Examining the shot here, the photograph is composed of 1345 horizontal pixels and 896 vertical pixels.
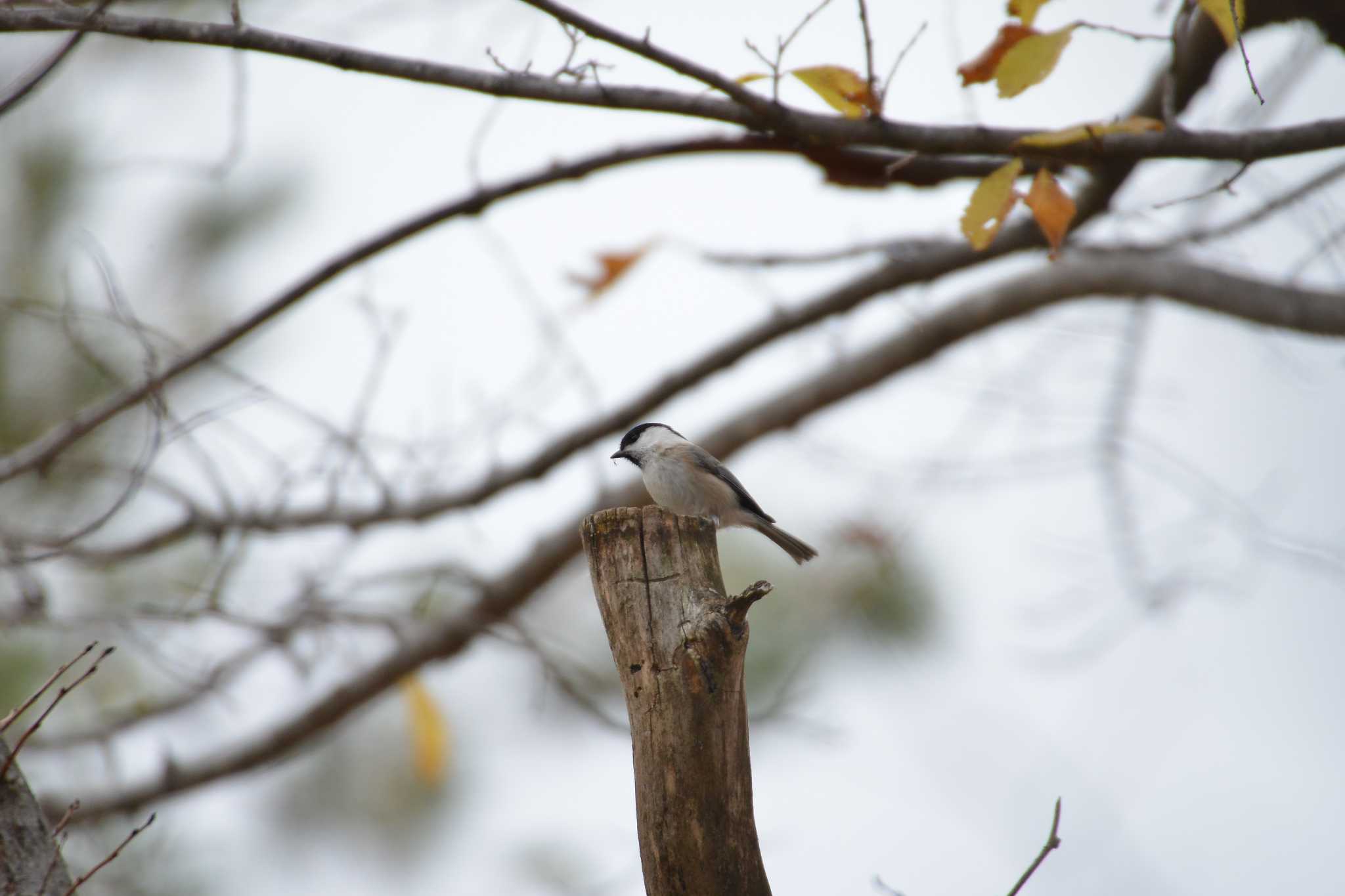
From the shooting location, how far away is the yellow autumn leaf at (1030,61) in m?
2.57

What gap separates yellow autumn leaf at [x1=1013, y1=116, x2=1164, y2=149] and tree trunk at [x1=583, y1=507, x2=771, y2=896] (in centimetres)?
134

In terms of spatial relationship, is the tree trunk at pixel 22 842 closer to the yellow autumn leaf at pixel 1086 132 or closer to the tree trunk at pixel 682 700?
the tree trunk at pixel 682 700

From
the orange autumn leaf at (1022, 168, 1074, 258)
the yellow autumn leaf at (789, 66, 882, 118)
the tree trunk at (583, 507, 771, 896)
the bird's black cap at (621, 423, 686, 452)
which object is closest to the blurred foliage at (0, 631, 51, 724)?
the bird's black cap at (621, 423, 686, 452)

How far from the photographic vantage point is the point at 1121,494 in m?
5.93

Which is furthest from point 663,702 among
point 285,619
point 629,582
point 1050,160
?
point 285,619

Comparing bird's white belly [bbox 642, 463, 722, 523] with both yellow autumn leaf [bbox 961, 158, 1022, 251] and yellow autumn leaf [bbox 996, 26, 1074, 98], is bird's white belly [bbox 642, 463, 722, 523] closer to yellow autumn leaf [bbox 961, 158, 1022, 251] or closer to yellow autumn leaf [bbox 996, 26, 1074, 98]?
yellow autumn leaf [bbox 961, 158, 1022, 251]

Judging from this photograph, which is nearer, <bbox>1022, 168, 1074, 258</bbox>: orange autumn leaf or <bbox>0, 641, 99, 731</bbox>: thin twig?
<bbox>0, 641, 99, 731</bbox>: thin twig

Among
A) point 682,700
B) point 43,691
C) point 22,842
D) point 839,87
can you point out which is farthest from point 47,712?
point 839,87

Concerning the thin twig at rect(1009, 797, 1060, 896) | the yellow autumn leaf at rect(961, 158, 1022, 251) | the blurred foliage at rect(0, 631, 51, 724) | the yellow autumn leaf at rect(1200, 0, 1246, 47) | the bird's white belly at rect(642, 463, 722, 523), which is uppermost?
the blurred foliage at rect(0, 631, 51, 724)

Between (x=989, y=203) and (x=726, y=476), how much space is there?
199 centimetres

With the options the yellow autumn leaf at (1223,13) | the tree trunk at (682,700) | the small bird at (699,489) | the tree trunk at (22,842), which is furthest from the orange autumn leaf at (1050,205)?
the tree trunk at (22,842)

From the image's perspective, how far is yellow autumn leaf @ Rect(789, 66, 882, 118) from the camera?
109 inches

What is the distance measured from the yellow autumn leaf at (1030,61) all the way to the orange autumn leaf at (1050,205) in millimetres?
351

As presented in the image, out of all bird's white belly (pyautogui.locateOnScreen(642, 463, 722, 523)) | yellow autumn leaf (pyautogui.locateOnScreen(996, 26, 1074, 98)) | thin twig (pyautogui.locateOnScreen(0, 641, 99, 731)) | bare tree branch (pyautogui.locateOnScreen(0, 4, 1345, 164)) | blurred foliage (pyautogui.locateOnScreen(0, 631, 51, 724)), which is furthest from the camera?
blurred foliage (pyautogui.locateOnScreen(0, 631, 51, 724))
